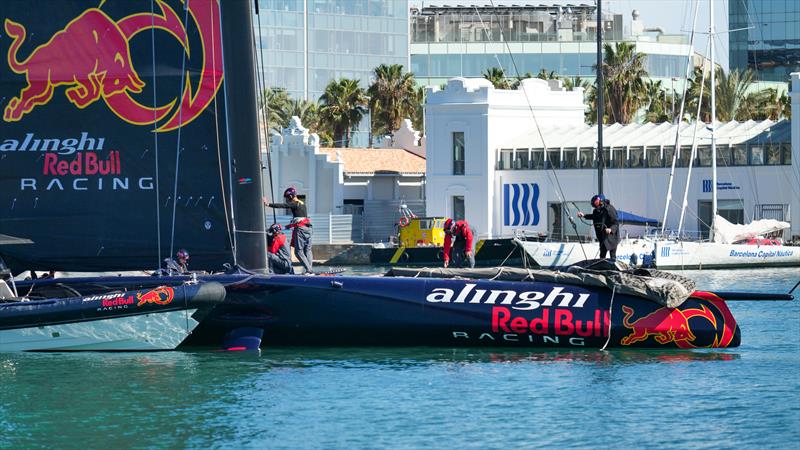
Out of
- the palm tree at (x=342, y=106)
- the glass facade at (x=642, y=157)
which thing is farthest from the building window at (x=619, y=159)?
the palm tree at (x=342, y=106)

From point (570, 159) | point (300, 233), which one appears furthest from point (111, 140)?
point (570, 159)

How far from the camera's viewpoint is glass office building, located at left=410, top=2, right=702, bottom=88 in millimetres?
99250

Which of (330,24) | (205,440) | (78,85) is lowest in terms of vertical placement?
(205,440)

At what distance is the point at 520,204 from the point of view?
61.8m

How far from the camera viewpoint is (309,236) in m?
22.1

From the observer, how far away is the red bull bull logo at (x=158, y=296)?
18.8 metres

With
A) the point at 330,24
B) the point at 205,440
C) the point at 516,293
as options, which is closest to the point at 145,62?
the point at 516,293

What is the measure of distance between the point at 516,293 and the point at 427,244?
3682cm

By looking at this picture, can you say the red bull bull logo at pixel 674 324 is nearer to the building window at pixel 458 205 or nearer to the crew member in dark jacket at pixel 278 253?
the crew member in dark jacket at pixel 278 253

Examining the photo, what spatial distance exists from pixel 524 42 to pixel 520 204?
40495 mm

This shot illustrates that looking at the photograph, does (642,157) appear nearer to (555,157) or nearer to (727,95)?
(555,157)

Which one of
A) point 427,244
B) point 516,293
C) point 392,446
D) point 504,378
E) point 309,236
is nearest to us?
point 392,446

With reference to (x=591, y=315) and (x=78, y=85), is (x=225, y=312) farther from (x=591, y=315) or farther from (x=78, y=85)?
(x=591, y=315)

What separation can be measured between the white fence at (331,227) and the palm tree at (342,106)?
17894 mm
